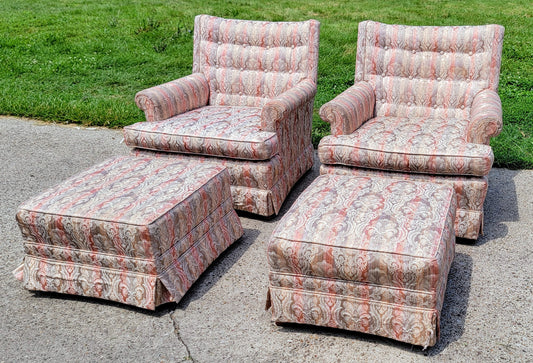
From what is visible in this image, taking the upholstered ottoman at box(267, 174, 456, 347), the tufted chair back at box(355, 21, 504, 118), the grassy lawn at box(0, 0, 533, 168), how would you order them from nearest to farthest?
the upholstered ottoman at box(267, 174, 456, 347) < the tufted chair back at box(355, 21, 504, 118) < the grassy lawn at box(0, 0, 533, 168)

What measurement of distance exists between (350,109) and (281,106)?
1.59ft

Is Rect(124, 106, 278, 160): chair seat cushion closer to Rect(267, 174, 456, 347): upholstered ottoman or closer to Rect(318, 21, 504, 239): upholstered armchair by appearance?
Rect(318, 21, 504, 239): upholstered armchair

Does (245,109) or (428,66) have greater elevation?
(428,66)

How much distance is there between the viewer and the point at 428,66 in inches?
200

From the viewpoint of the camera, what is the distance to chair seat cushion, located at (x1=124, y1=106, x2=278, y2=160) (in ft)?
14.7

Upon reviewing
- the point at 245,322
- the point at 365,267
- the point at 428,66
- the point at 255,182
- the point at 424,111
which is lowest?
the point at 245,322

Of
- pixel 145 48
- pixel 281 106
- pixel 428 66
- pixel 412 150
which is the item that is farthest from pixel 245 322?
pixel 145 48

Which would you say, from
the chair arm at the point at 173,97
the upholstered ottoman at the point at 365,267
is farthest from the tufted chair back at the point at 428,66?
the upholstered ottoman at the point at 365,267

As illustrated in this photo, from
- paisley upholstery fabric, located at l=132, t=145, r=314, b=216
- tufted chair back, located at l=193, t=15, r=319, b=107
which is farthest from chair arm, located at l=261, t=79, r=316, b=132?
tufted chair back, located at l=193, t=15, r=319, b=107

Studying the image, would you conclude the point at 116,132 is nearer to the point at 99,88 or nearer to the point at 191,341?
the point at 99,88

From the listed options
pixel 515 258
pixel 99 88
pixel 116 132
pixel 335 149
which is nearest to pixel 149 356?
pixel 335 149

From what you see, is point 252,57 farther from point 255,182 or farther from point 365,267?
point 365,267

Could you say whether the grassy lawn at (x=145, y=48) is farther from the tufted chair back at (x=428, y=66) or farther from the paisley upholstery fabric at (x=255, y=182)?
the paisley upholstery fabric at (x=255, y=182)

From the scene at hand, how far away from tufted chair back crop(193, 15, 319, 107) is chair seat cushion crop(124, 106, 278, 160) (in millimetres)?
476
